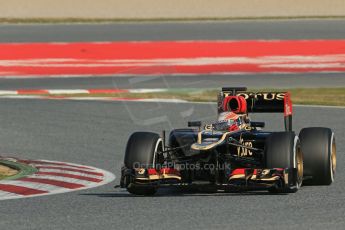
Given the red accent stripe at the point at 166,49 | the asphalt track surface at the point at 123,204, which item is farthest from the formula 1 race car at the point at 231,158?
the red accent stripe at the point at 166,49

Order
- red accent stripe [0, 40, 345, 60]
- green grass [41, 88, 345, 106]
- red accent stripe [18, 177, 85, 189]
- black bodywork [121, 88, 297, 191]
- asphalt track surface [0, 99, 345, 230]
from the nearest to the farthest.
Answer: asphalt track surface [0, 99, 345, 230]
black bodywork [121, 88, 297, 191]
red accent stripe [18, 177, 85, 189]
green grass [41, 88, 345, 106]
red accent stripe [0, 40, 345, 60]

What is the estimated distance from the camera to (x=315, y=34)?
39.8m

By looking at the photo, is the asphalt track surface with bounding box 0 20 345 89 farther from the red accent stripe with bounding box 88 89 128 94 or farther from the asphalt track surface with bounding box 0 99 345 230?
the asphalt track surface with bounding box 0 99 345 230

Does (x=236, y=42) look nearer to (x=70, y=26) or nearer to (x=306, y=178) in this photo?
(x=70, y=26)

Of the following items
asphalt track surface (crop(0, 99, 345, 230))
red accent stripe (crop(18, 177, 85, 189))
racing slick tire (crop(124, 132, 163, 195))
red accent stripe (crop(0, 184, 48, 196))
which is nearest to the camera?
asphalt track surface (crop(0, 99, 345, 230))

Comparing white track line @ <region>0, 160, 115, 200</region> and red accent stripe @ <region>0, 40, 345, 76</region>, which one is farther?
red accent stripe @ <region>0, 40, 345, 76</region>

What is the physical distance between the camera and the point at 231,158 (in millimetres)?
11680

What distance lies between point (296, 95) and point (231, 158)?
1240 cm

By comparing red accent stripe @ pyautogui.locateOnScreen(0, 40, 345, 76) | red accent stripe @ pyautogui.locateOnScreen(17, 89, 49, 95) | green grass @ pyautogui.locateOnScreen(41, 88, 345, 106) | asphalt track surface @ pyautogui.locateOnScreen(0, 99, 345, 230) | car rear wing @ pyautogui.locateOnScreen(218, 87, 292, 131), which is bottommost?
asphalt track surface @ pyautogui.locateOnScreen(0, 99, 345, 230)

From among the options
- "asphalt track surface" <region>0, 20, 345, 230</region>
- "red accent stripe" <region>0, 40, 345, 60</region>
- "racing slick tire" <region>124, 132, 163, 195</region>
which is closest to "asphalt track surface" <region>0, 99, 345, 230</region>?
"asphalt track surface" <region>0, 20, 345, 230</region>

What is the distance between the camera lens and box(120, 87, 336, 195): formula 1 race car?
11344 mm

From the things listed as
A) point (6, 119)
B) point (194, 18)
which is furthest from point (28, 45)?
point (194, 18)

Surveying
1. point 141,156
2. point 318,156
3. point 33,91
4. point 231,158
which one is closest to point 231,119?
point 231,158

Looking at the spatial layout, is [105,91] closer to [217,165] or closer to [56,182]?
[56,182]
